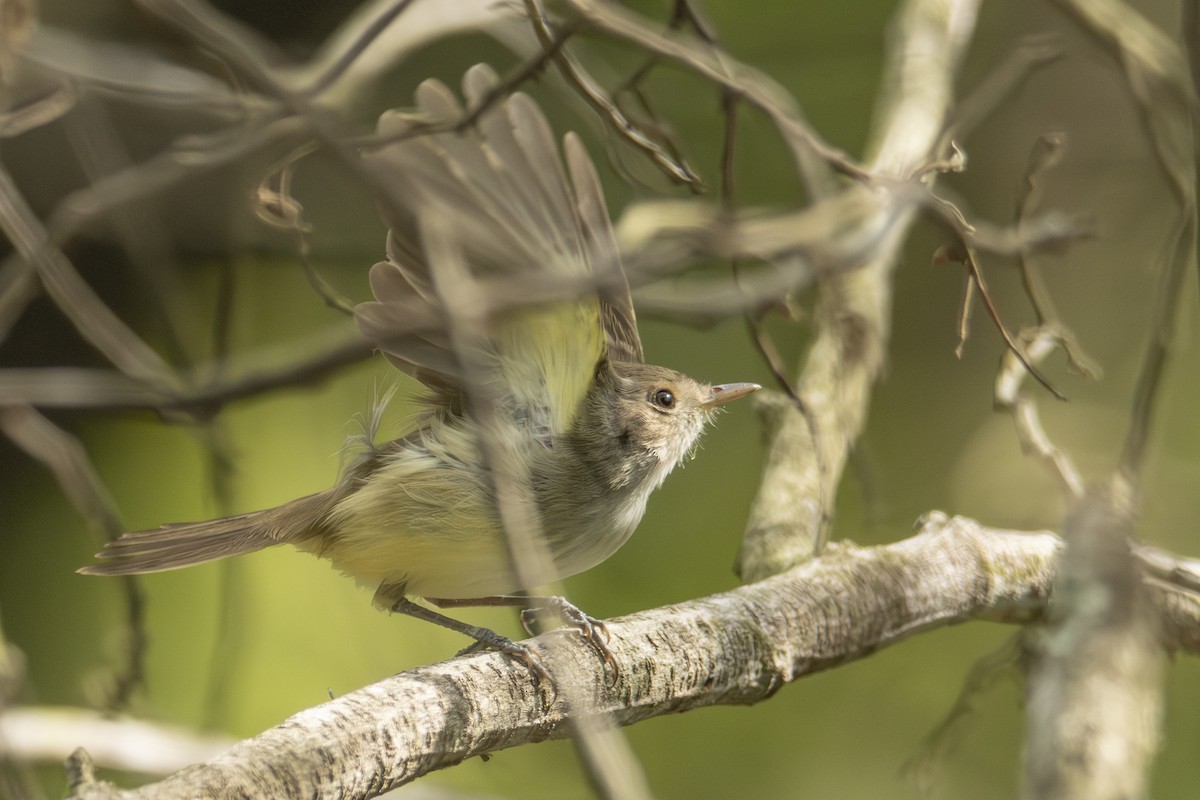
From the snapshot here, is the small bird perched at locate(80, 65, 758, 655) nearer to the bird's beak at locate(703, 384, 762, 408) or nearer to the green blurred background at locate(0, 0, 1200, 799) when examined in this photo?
the bird's beak at locate(703, 384, 762, 408)

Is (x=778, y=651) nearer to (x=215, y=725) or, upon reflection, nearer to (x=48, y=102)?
(x=215, y=725)

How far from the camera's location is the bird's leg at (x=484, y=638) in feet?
7.42

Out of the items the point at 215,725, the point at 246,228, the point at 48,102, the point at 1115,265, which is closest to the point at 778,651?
the point at 215,725

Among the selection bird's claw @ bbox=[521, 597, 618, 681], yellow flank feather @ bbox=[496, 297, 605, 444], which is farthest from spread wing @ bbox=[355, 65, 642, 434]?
bird's claw @ bbox=[521, 597, 618, 681]

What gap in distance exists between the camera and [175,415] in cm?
209

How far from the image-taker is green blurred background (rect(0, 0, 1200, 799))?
412cm

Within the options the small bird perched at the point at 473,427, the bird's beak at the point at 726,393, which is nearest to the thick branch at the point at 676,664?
the small bird perched at the point at 473,427

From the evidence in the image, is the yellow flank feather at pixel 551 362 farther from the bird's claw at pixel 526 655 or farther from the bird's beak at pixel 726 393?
the bird's claw at pixel 526 655

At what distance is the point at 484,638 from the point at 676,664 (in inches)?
18.1

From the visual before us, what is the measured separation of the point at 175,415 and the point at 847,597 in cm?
160

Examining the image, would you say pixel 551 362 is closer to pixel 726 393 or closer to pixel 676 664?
pixel 726 393

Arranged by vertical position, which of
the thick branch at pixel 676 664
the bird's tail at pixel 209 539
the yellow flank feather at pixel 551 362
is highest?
the yellow flank feather at pixel 551 362

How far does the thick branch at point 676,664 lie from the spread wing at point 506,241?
0.70m

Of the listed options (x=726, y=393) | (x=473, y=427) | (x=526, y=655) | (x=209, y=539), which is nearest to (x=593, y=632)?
(x=526, y=655)
